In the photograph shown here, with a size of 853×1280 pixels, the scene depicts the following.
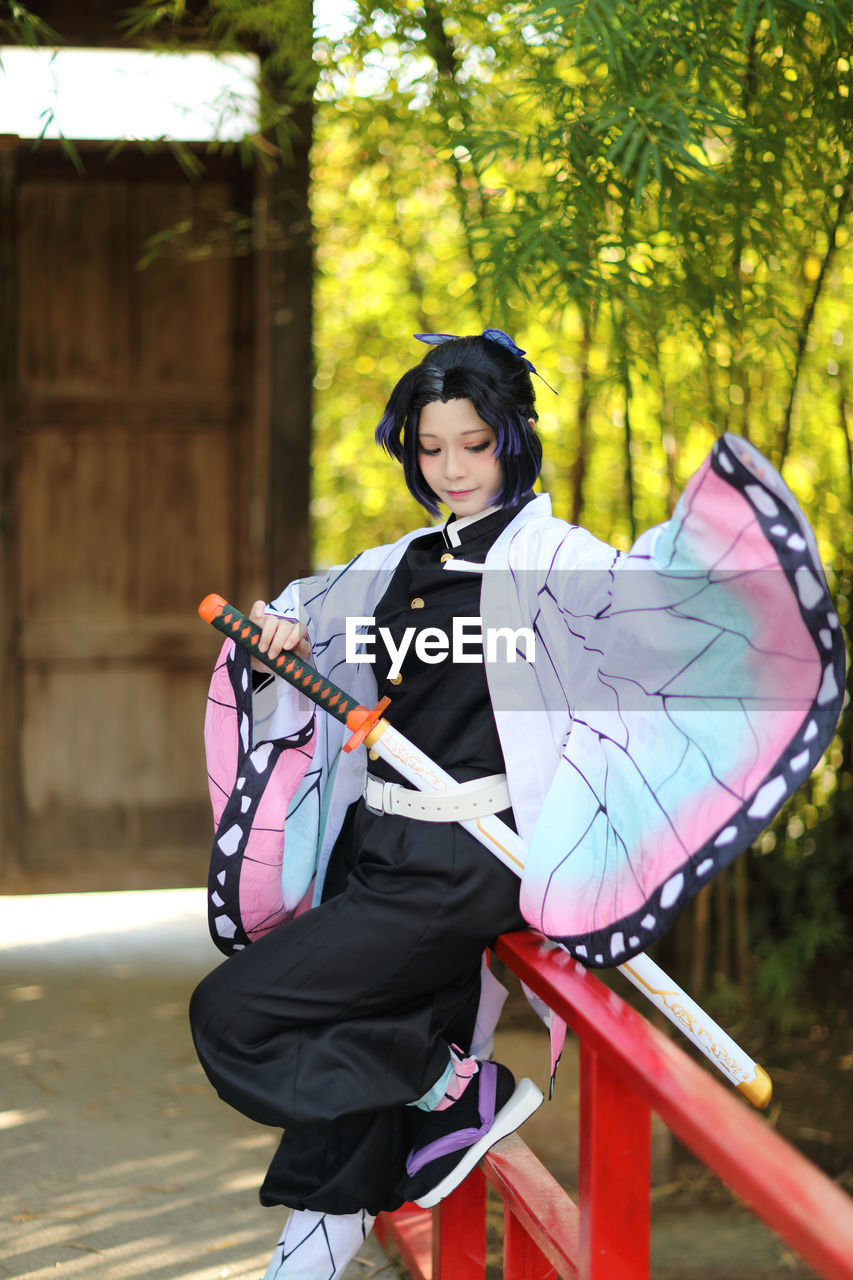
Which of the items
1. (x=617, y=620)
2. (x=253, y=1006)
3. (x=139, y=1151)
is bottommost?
(x=139, y=1151)

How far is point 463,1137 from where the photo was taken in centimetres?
165

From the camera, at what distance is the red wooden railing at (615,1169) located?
91 centimetres

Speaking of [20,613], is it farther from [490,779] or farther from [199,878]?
[490,779]

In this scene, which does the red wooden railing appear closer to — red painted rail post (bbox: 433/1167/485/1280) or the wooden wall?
red painted rail post (bbox: 433/1167/485/1280)

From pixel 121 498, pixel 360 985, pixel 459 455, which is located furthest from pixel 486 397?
pixel 121 498

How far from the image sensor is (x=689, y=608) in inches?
52.5

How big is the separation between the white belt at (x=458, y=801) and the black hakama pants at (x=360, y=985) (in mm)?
15

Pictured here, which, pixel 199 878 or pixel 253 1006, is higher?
pixel 253 1006

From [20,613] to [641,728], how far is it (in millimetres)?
3025

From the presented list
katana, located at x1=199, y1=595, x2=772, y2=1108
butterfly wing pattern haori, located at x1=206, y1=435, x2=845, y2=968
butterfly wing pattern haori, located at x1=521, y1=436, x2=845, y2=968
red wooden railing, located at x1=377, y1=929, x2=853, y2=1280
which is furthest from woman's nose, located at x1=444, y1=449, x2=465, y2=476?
red wooden railing, located at x1=377, y1=929, x2=853, y2=1280

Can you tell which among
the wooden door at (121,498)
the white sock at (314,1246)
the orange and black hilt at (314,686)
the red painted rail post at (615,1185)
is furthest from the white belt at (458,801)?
the wooden door at (121,498)

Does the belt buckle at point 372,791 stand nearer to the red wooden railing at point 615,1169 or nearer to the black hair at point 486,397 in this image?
A: the red wooden railing at point 615,1169

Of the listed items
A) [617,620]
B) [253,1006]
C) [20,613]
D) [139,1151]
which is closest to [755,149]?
[617,620]

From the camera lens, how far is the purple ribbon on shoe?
1.65m
